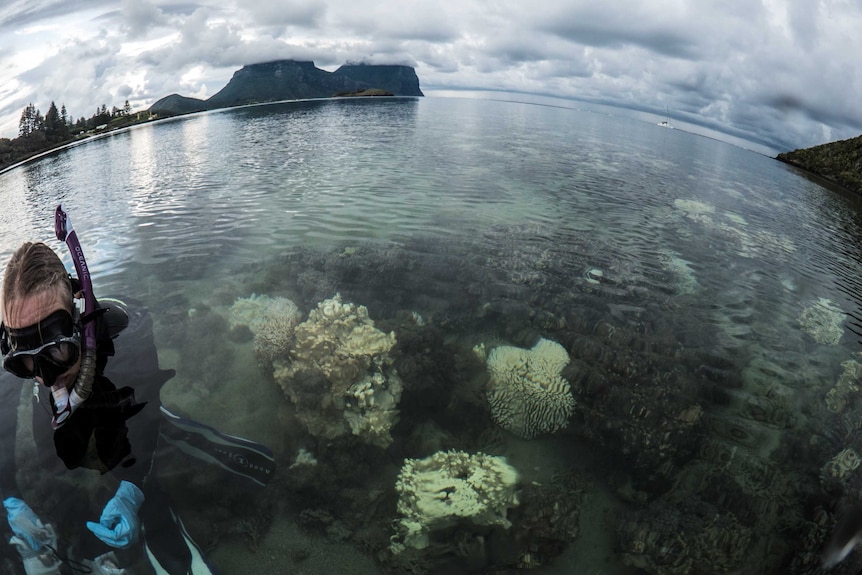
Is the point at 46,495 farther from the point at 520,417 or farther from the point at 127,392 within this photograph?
the point at 520,417

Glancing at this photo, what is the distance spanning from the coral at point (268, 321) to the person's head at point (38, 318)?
11.6 feet

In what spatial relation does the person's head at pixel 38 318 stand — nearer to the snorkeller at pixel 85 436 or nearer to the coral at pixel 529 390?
the snorkeller at pixel 85 436

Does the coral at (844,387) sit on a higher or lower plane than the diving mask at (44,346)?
lower

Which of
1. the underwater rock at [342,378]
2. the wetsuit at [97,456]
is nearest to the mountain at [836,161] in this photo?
the underwater rock at [342,378]

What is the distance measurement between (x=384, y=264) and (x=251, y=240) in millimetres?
5349

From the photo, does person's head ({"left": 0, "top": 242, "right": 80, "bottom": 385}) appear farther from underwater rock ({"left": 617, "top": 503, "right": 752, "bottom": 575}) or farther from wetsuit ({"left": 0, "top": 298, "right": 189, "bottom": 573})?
underwater rock ({"left": 617, "top": 503, "right": 752, "bottom": 575})

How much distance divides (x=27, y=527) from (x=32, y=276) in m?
3.00

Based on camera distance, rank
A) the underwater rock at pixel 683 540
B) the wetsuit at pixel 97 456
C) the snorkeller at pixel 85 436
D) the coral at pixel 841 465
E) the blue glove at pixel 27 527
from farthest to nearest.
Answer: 1. the coral at pixel 841 465
2. the underwater rock at pixel 683 540
3. the wetsuit at pixel 97 456
4. the blue glove at pixel 27 527
5. the snorkeller at pixel 85 436

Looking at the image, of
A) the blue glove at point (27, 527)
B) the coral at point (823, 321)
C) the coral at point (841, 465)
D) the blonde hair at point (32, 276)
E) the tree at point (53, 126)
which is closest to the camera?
Answer: the blonde hair at point (32, 276)

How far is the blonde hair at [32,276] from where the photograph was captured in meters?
3.38

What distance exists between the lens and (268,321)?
7.81m

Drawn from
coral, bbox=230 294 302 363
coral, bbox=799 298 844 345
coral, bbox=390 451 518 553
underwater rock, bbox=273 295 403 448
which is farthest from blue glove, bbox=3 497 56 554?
coral, bbox=799 298 844 345

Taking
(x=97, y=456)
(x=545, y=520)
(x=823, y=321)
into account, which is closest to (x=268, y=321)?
(x=97, y=456)

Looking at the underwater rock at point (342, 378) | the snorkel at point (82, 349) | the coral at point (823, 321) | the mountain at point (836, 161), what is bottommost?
the underwater rock at point (342, 378)
